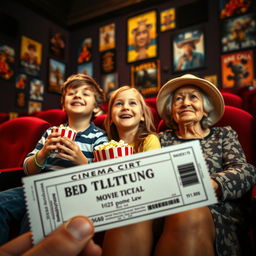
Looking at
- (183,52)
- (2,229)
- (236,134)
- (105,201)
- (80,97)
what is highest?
(183,52)

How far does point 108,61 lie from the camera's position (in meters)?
4.57

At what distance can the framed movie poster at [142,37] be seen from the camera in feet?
13.5

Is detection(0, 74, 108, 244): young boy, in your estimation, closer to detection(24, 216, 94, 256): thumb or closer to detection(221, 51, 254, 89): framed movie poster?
detection(24, 216, 94, 256): thumb

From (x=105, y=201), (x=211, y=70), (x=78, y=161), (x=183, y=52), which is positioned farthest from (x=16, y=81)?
(x=105, y=201)

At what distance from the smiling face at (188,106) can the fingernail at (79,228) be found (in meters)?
0.93

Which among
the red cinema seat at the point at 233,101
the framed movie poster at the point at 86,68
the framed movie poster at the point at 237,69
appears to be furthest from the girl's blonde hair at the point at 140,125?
the framed movie poster at the point at 86,68

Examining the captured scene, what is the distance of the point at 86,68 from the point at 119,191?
4.59 metres

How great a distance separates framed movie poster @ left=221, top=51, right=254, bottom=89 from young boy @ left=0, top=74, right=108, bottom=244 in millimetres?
2475

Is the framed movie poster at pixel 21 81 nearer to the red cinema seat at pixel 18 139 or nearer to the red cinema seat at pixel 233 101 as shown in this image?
the red cinema seat at pixel 18 139

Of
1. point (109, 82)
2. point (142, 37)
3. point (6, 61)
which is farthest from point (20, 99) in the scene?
point (142, 37)

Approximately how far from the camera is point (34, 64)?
4316 mm

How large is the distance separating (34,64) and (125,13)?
77.2 inches

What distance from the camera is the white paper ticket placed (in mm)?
570

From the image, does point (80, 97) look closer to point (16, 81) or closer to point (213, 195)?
point (213, 195)
